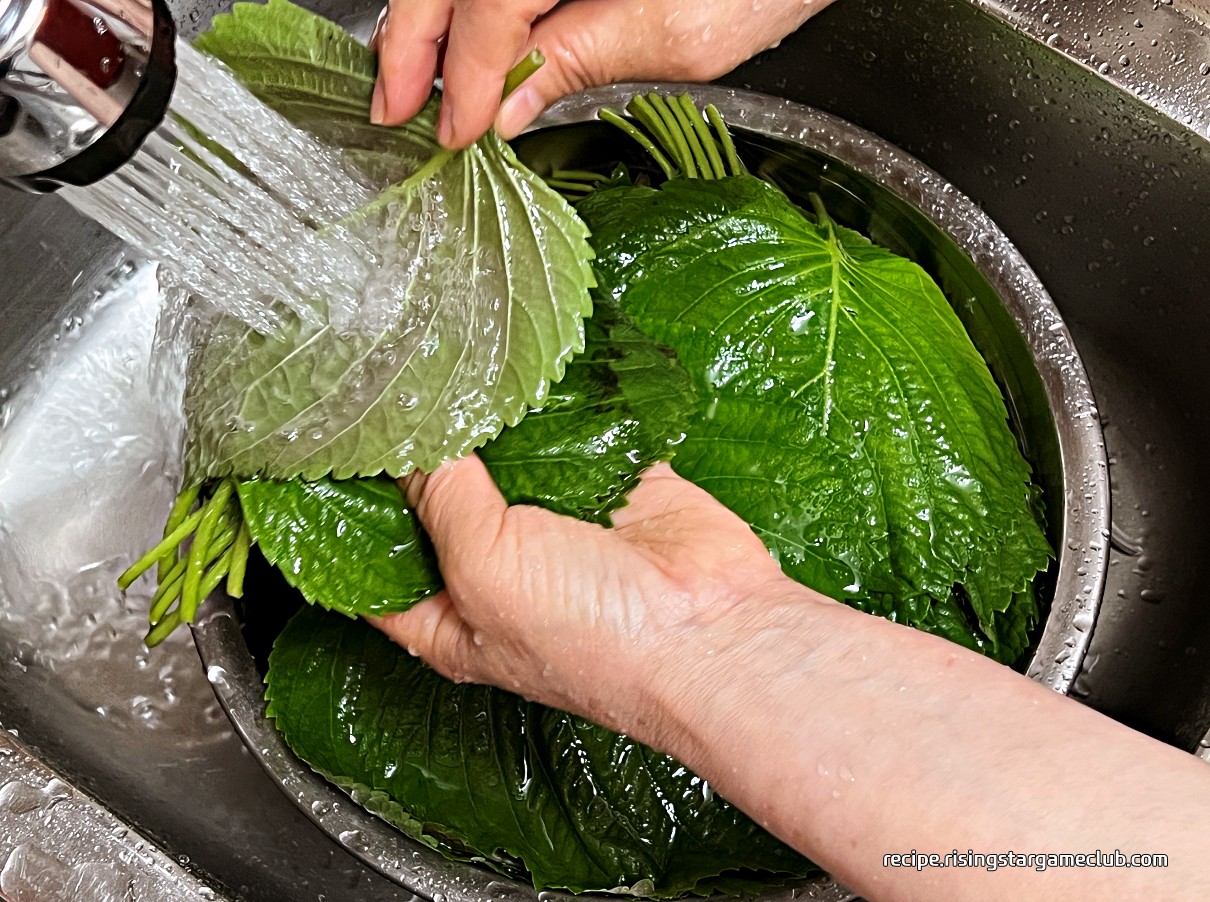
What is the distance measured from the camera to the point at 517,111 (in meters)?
0.72

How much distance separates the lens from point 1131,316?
0.90m

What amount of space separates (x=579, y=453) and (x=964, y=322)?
41 centimetres

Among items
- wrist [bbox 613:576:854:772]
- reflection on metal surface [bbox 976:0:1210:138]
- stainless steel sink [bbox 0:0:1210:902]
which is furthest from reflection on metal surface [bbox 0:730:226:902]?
reflection on metal surface [bbox 976:0:1210:138]

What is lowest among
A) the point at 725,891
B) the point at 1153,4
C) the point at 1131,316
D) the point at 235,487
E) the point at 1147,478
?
the point at 725,891

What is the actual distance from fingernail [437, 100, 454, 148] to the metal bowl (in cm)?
26

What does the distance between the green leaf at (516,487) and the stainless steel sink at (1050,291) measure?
238 mm

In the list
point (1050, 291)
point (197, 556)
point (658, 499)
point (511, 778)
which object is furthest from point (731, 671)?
point (1050, 291)

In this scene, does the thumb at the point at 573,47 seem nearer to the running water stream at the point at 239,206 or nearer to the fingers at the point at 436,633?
the running water stream at the point at 239,206

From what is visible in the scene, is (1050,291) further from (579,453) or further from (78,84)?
(78,84)

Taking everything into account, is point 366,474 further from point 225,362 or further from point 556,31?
point 556,31

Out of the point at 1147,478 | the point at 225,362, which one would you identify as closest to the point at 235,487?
the point at 225,362

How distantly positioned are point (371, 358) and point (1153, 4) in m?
0.72

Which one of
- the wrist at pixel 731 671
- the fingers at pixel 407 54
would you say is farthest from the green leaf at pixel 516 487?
the fingers at pixel 407 54

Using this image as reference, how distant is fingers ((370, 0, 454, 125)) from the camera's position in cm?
61
